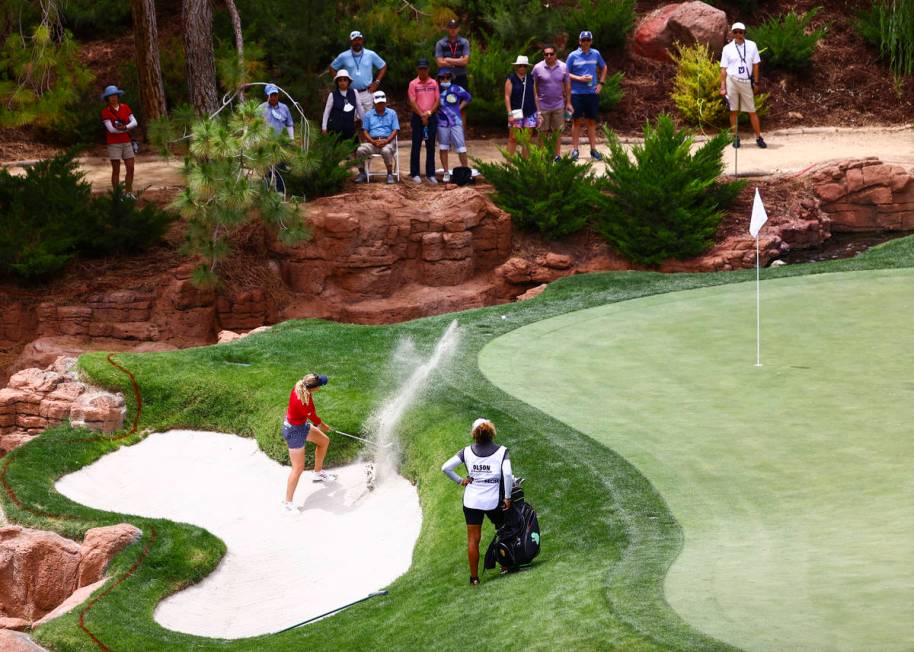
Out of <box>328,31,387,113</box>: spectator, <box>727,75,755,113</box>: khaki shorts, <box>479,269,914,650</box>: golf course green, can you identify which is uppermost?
<box>328,31,387,113</box>: spectator

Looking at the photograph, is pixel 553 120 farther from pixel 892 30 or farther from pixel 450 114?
pixel 892 30

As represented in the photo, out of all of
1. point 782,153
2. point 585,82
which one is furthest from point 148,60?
point 782,153

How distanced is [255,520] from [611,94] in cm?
1703

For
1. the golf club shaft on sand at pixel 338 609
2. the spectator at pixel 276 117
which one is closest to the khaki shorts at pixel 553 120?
the spectator at pixel 276 117

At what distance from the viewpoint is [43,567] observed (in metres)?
13.1

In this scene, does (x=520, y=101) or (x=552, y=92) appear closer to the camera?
(x=520, y=101)

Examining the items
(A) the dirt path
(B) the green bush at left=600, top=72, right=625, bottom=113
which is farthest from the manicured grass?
(B) the green bush at left=600, top=72, right=625, bottom=113

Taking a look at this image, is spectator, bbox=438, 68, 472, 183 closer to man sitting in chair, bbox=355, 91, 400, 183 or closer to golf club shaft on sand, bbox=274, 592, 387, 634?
man sitting in chair, bbox=355, 91, 400, 183

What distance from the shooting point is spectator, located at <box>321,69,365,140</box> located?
75.3 feet

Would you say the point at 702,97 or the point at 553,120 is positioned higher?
the point at 702,97

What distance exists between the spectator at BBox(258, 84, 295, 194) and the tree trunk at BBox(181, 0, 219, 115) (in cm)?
234

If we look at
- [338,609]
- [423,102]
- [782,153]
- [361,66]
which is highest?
[361,66]

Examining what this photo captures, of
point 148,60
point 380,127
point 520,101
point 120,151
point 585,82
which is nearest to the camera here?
point 380,127

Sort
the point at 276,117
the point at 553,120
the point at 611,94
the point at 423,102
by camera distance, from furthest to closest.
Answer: the point at 611,94 < the point at 553,120 < the point at 423,102 < the point at 276,117
